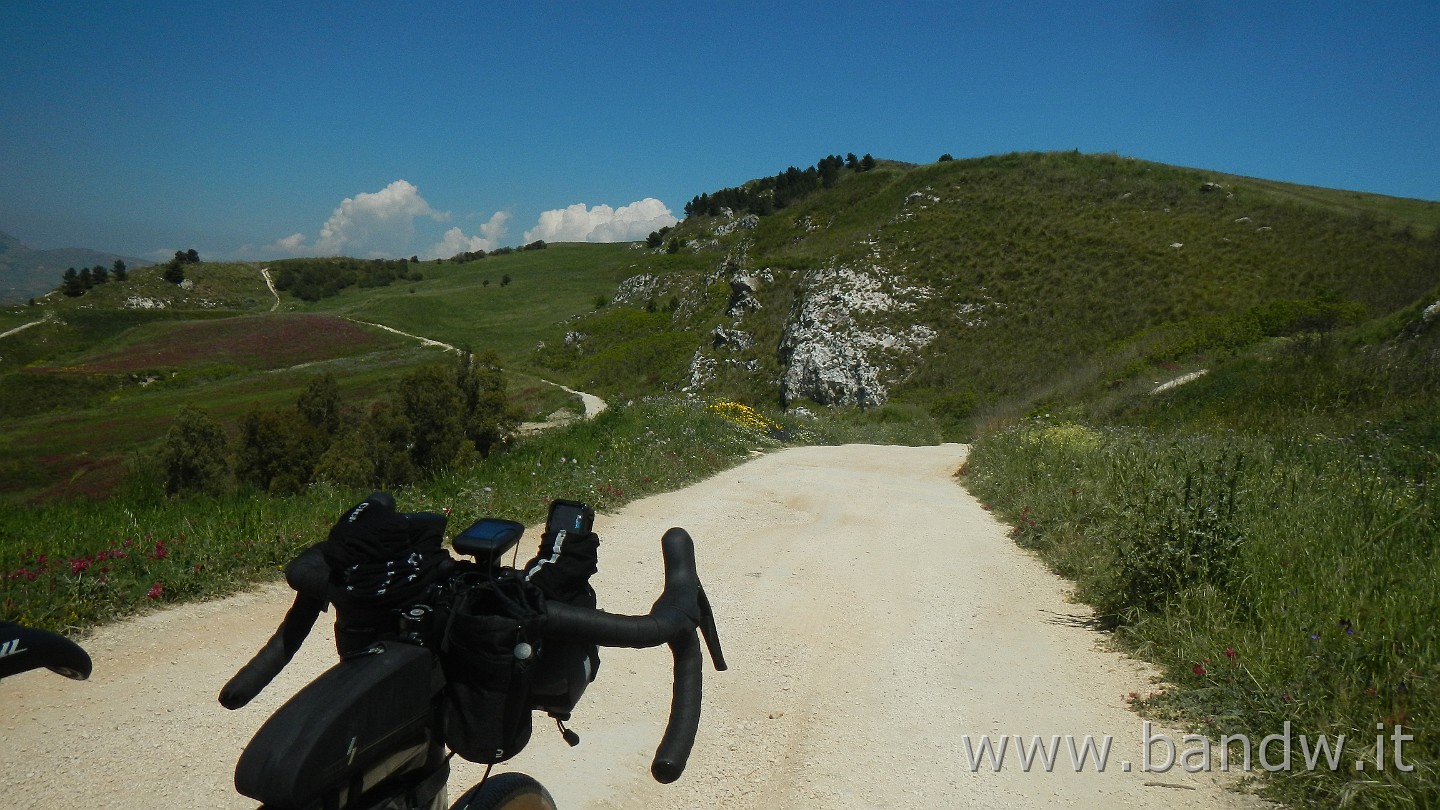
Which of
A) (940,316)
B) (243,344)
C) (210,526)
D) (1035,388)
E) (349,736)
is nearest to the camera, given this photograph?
(349,736)

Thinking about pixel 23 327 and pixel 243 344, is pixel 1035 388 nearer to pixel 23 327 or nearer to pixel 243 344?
pixel 243 344

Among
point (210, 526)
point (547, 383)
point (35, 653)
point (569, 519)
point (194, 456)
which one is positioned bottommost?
point (194, 456)

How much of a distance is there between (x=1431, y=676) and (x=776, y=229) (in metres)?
61.8

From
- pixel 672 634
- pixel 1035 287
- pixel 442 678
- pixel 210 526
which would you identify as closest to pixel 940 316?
pixel 1035 287

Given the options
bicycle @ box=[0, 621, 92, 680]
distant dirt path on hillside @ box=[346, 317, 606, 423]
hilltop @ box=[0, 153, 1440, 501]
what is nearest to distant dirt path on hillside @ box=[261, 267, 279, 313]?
distant dirt path on hillside @ box=[346, 317, 606, 423]

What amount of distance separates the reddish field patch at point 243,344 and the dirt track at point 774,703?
66.0 meters

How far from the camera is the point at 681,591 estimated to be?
1.71 m

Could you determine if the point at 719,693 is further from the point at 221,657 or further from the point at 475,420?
the point at 475,420

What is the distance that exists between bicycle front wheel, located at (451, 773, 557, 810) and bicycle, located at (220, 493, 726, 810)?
9.1 inches

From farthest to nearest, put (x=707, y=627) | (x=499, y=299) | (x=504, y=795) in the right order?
1. (x=499, y=299)
2. (x=504, y=795)
3. (x=707, y=627)

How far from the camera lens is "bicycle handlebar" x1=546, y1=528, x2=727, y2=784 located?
58.0 inches

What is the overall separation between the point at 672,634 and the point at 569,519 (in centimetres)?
36

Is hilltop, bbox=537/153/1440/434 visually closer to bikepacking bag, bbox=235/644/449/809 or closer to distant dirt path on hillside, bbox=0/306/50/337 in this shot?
bikepacking bag, bbox=235/644/449/809

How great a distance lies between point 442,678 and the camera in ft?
5.07
